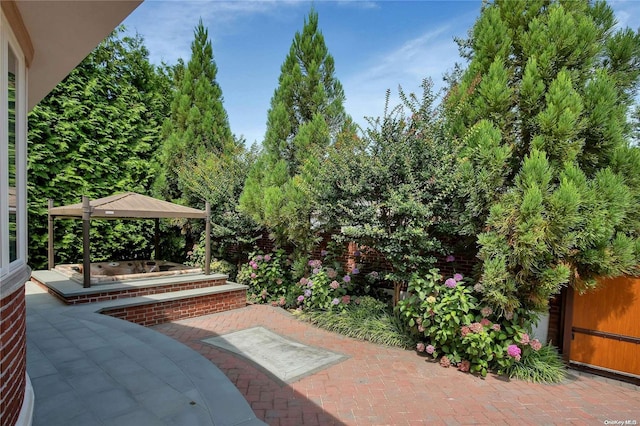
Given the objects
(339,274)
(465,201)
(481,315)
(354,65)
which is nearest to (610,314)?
(481,315)

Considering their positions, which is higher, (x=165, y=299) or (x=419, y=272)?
(x=419, y=272)

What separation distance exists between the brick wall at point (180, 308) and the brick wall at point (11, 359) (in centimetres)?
371

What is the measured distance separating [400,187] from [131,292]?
5443mm

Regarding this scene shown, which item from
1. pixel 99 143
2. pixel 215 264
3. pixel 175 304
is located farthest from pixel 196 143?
pixel 175 304

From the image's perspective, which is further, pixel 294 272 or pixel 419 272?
pixel 294 272

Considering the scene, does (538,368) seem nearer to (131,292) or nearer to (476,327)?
(476,327)

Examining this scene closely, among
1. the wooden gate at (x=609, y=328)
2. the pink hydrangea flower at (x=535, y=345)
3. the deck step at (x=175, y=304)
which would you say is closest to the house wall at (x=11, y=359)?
the deck step at (x=175, y=304)

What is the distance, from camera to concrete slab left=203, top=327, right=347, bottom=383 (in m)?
4.35

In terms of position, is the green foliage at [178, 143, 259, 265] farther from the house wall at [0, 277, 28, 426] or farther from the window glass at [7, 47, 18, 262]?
the window glass at [7, 47, 18, 262]

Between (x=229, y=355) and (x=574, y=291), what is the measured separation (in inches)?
203

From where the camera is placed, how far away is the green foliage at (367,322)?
553 cm

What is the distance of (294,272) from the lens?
25.2 feet

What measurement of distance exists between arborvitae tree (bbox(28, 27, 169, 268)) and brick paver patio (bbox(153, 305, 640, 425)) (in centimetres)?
605

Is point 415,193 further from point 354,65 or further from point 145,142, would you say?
A: point 145,142
